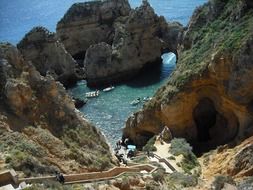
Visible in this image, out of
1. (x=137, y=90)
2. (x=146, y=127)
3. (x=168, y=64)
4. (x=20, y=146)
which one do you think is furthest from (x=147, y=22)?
(x=20, y=146)

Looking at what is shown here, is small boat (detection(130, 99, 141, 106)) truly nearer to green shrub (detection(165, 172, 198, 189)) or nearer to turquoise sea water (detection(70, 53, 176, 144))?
turquoise sea water (detection(70, 53, 176, 144))

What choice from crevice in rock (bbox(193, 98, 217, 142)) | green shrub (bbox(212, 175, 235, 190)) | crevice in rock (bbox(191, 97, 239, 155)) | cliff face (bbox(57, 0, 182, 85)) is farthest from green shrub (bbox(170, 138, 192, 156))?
cliff face (bbox(57, 0, 182, 85))

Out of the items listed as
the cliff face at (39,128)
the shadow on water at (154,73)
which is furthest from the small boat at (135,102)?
the cliff face at (39,128)

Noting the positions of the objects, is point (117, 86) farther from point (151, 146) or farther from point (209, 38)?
point (151, 146)

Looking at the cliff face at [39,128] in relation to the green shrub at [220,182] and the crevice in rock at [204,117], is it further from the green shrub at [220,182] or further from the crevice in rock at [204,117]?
the crevice in rock at [204,117]

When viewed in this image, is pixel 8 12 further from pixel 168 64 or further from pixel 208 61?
pixel 208 61

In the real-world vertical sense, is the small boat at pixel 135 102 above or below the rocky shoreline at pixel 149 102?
below

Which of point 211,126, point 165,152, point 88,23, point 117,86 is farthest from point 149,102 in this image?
point 88,23
